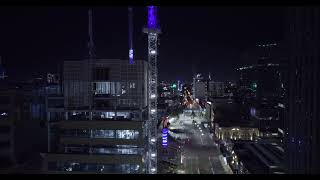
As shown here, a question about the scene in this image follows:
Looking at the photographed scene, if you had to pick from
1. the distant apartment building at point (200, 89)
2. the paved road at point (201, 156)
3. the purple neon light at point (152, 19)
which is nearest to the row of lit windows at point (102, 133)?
the paved road at point (201, 156)

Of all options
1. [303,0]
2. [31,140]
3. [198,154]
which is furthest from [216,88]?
[303,0]

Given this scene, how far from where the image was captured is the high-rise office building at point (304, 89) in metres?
8.51

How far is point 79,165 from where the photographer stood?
13938mm

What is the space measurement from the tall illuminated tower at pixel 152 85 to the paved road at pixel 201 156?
1898 millimetres

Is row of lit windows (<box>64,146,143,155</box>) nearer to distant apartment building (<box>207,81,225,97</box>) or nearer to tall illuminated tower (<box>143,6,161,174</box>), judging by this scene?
tall illuminated tower (<box>143,6,161,174</box>)

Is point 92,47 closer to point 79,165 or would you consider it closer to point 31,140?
point 31,140

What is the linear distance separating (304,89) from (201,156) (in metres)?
13.0

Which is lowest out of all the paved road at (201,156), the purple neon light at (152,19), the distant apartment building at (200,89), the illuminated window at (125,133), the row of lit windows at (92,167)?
the paved road at (201,156)

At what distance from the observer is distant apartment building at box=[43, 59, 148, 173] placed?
13.9 metres

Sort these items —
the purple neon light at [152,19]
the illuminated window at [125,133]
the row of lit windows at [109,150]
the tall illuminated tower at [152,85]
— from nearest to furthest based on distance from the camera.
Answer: the row of lit windows at [109,150], the illuminated window at [125,133], the tall illuminated tower at [152,85], the purple neon light at [152,19]

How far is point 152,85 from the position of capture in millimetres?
17984

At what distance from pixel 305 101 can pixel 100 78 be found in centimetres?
1001

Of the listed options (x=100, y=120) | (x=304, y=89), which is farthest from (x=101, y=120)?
(x=304, y=89)

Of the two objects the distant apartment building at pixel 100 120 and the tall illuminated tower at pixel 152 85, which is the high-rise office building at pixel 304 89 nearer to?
the distant apartment building at pixel 100 120
